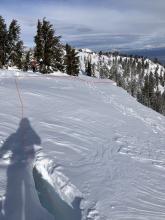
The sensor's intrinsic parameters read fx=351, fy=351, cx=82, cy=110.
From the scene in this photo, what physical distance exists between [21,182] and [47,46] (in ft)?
137

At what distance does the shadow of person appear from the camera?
6.45 meters

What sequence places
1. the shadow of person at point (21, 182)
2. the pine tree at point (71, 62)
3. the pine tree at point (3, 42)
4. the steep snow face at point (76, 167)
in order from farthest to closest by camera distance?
the pine tree at point (71, 62)
the pine tree at point (3, 42)
the steep snow face at point (76, 167)
the shadow of person at point (21, 182)

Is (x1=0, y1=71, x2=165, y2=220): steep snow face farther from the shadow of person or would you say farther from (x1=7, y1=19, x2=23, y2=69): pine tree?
(x1=7, y1=19, x2=23, y2=69): pine tree

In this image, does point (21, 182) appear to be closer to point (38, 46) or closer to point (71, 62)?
point (38, 46)

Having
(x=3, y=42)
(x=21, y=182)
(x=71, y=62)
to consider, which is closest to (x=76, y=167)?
(x=21, y=182)

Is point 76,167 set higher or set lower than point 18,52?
lower

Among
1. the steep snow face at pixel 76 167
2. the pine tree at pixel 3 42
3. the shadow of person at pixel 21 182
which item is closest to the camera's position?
the shadow of person at pixel 21 182

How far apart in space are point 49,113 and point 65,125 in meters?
1.92

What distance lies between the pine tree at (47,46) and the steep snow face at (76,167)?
3147cm

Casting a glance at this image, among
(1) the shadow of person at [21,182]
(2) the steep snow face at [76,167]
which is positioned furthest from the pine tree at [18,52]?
(1) the shadow of person at [21,182]

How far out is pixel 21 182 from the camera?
7.66 metres

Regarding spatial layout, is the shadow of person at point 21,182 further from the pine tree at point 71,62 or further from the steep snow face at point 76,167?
the pine tree at point 71,62

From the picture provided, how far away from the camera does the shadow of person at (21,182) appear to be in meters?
6.45

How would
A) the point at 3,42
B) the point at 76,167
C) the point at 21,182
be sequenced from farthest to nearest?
the point at 3,42 → the point at 76,167 → the point at 21,182
